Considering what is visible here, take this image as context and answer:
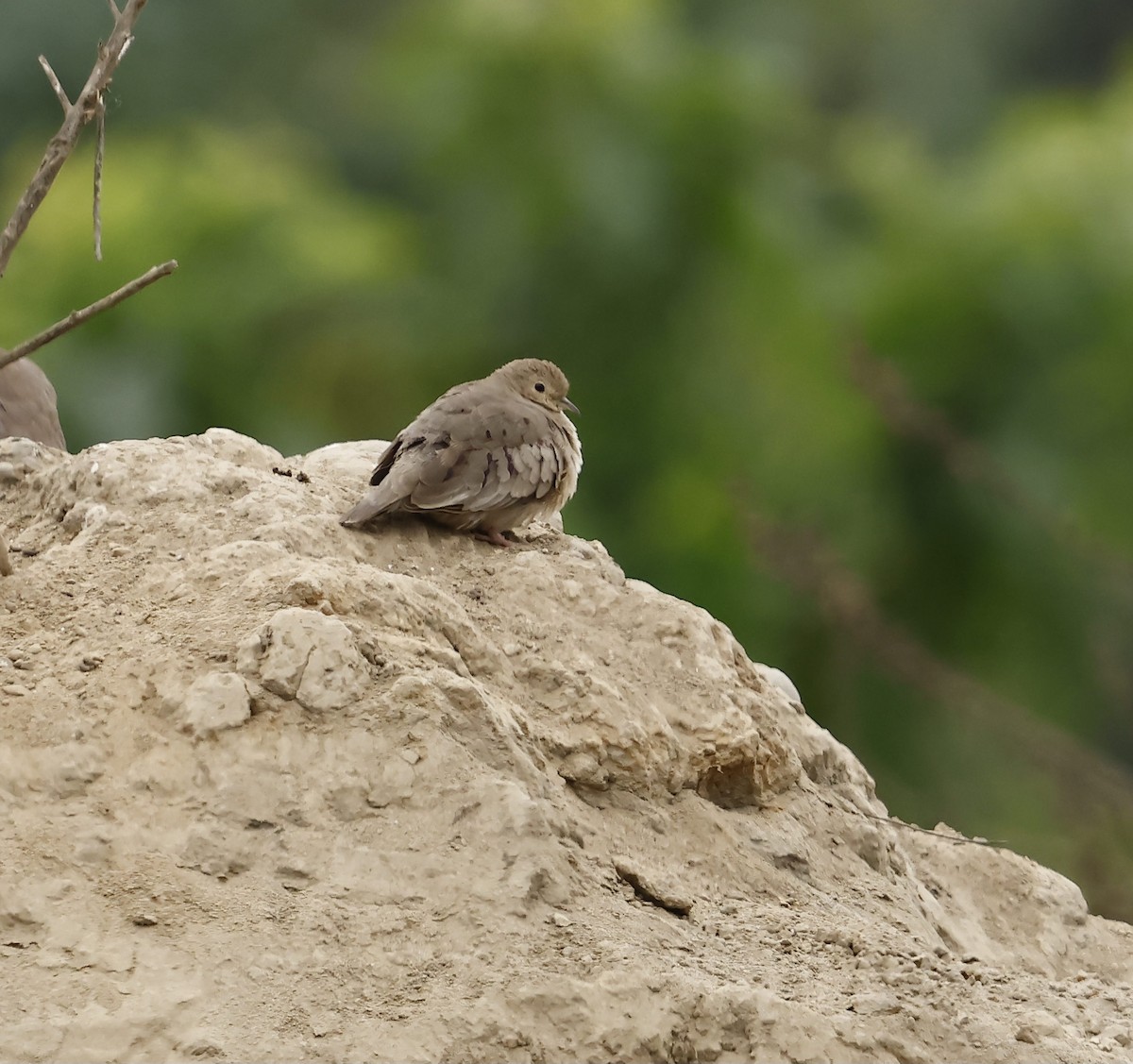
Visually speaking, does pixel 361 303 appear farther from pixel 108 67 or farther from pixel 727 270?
pixel 108 67

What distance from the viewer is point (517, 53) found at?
14836mm

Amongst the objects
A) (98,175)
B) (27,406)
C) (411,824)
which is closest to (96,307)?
(98,175)

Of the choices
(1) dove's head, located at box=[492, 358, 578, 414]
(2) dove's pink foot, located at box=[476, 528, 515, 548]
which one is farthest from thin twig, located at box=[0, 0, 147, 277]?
(1) dove's head, located at box=[492, 358, 578, 414]

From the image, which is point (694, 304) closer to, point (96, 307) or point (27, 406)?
point (27, 406)

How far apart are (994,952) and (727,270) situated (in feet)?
36.2

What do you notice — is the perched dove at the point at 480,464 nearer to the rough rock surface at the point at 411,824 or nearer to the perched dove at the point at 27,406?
the rough rock surface at the point at 411,824

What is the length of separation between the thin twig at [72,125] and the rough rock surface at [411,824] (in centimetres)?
70

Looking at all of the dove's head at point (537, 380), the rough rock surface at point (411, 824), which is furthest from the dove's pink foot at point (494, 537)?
the dove's head at point (537, 380)

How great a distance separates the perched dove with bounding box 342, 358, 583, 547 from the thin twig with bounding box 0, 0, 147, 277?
3.24 feet

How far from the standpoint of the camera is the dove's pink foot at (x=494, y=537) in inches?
150

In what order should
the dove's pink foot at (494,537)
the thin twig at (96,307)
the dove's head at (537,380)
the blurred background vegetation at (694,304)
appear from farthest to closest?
the blurred background vegetation at (694,304)
the dove's head at (537,380)
the dove's pink foot at (494,537)
the thin twig at (96,307)

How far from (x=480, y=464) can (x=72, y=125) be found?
4.74ft

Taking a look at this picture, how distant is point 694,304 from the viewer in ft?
46.2

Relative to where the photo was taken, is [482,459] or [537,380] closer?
[482,459]
